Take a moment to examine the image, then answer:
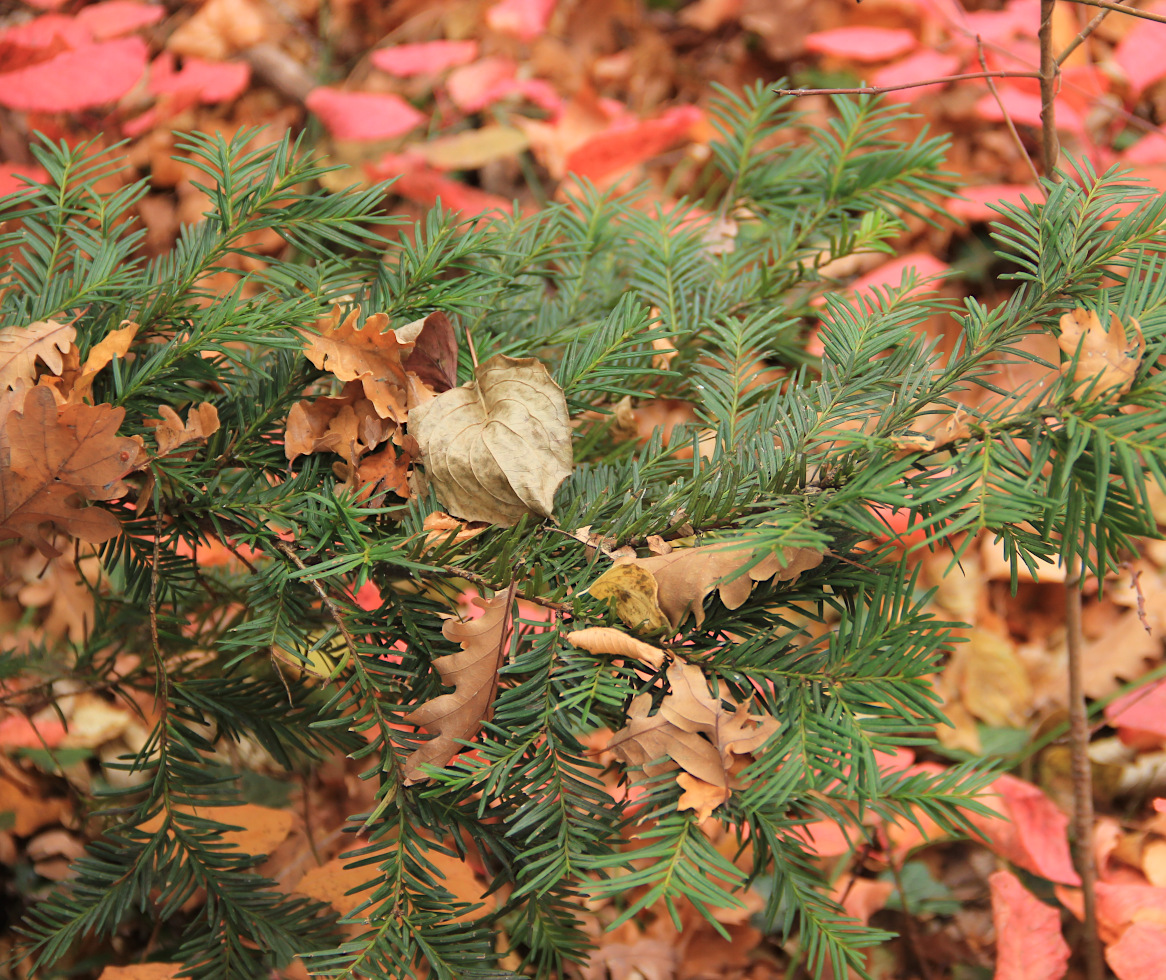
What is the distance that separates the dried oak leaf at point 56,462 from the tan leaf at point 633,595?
328 millimetres

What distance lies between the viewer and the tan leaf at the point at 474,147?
2.04 m

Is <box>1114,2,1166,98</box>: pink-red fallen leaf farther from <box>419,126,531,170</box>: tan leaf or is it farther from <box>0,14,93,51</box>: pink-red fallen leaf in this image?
<box>0,14,93,51</box>: pink-red fallen leaf

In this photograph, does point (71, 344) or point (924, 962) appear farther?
point (924, 962)

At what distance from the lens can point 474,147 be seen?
6.83ft

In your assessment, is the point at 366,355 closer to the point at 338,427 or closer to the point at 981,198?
the point at 338,427

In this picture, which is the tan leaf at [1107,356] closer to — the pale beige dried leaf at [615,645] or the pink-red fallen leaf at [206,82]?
the pale beige dried leaf at [615,645]

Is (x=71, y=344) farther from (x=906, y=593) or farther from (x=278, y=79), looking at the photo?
(x=278, y=79)

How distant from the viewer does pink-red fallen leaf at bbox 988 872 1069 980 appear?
93cm

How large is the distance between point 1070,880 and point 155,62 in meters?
2.92

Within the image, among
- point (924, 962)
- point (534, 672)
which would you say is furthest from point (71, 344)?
point (924, 962)

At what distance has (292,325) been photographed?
Answer: 1.96 ft

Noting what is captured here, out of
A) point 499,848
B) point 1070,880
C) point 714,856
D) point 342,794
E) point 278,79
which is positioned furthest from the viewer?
point 278,79

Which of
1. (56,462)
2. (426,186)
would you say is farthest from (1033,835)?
(426,186)

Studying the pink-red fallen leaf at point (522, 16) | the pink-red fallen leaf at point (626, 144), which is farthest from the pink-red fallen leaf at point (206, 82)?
the pink-red fallen leaf at point (626, 144)
